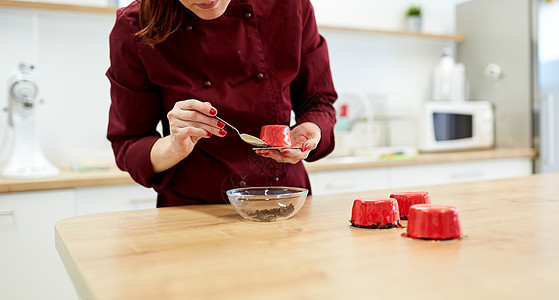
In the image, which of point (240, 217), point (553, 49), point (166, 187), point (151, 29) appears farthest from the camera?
point (553, 49)

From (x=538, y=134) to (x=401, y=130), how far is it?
777 mm

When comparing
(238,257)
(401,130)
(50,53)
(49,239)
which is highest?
(50,53)

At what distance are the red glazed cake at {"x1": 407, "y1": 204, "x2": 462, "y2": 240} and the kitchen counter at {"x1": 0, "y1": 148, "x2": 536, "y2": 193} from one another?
1.46m

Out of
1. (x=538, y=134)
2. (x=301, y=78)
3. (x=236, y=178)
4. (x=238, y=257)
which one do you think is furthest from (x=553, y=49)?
(x=238, y=257)

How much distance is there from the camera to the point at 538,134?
314cm

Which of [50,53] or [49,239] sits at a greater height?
[50,53]

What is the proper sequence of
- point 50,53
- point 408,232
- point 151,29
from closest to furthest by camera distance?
point 408,232
point 151,29
point 50,53

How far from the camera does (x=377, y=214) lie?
88cm

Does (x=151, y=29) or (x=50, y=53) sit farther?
(x=50, y=53)

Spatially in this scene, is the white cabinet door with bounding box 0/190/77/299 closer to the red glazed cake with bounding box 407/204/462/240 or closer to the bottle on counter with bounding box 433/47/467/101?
the red glazed cake with bounding box 407/204/462/240

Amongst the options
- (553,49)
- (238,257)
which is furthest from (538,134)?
(238,257)

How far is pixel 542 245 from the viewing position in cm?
75

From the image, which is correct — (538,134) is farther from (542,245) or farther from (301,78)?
(542,245)

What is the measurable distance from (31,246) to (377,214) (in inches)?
57.6
